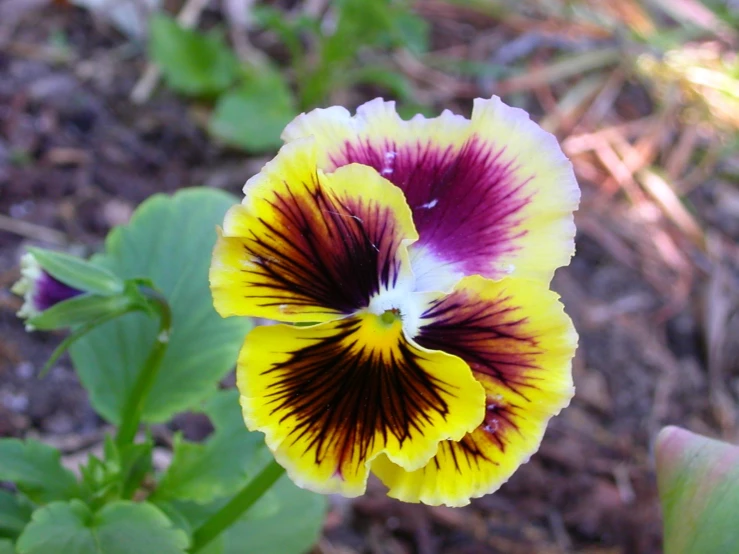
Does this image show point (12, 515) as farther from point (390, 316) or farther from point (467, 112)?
point (467, 112)

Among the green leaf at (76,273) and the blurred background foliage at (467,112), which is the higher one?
the green leaf at (76,273)

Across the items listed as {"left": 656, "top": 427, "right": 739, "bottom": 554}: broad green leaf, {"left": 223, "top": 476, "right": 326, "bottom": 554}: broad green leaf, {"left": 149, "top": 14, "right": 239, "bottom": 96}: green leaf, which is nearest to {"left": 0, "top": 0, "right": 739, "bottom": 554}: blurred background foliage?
{"left": 149, "top": 14, "right": 239, "bottom": 96}: green leaf

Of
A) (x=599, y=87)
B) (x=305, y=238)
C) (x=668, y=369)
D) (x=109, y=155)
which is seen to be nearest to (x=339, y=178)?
(x=305, y=238)

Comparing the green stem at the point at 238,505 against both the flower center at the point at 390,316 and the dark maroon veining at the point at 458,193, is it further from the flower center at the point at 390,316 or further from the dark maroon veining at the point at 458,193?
the dark maroon veining at the point at 458,193

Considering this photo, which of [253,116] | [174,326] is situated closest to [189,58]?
[253,116]

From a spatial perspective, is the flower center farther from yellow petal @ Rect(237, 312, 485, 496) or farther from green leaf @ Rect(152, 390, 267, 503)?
green leaf @ Rect(152, 390, 267, 503)

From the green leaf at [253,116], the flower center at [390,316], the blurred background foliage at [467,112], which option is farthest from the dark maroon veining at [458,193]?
the green leaf at [253,116]

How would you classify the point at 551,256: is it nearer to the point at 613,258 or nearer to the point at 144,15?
the point at 613,258
